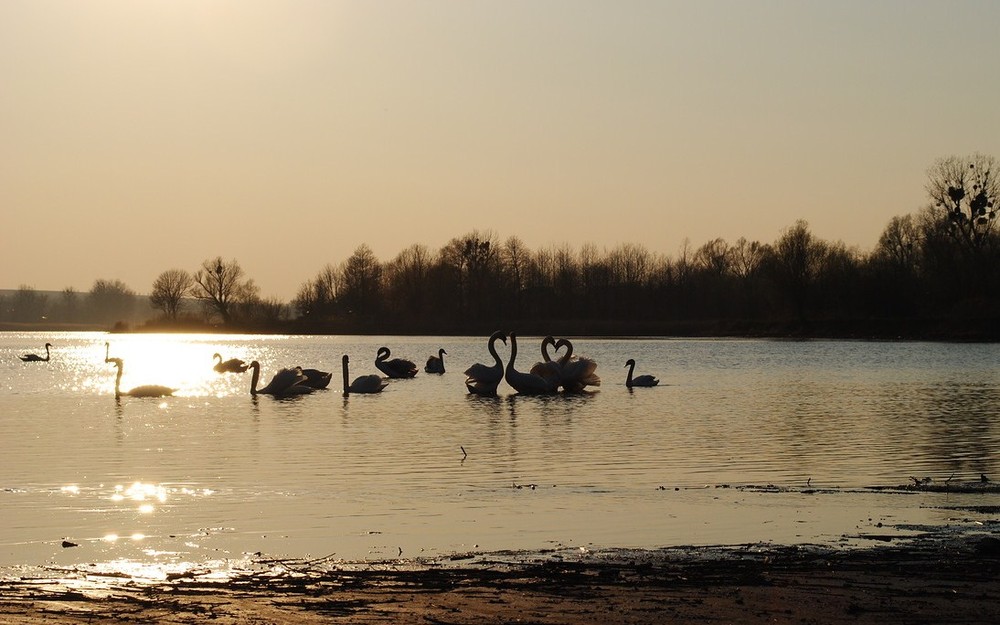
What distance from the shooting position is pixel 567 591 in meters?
8.52

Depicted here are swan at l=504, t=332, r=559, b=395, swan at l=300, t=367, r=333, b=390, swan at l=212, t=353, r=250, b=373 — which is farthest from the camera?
swan at l=212, t=353, r=250, b=373

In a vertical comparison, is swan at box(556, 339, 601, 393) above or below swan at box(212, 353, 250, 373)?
below

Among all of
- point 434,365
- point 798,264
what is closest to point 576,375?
point 434,365

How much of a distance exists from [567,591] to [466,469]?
8.19 metres

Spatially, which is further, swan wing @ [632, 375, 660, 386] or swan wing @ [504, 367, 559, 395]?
swan wing @ [632, 375, 660, 386]

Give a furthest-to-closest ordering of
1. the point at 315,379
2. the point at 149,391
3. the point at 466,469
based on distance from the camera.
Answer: the point at 315,379, the point at 149,391, the point at 466,469

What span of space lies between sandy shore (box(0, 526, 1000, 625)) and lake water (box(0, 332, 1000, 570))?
956mm

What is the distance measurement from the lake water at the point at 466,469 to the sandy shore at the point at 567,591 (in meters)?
0.96

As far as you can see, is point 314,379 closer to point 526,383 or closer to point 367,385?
Result: point 367,385

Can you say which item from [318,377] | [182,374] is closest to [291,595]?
[318,377]

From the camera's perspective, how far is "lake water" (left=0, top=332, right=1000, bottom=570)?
11375 millimetres

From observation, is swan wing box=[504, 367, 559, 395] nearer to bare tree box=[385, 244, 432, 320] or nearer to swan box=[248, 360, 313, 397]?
swan box=[248, 360, 313, 397]

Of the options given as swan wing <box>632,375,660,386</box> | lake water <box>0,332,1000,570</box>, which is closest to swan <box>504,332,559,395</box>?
lake water <box>0,332,1000,570</box>

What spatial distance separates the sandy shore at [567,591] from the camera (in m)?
7.72
